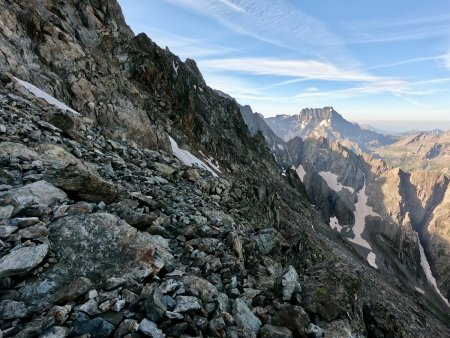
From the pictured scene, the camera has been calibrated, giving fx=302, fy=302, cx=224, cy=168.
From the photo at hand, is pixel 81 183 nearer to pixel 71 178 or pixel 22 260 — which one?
pixel 71 178

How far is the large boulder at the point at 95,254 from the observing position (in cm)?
648

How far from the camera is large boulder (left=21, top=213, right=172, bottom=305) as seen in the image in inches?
255

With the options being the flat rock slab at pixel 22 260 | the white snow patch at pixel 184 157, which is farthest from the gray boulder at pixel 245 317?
the white snow patch at pixel 184 157

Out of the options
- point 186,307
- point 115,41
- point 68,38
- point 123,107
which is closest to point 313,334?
point 186,307

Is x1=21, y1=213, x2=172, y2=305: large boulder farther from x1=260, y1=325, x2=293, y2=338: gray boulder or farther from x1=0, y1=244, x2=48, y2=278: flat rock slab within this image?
x1=260, y1=325, x2=293, y2=338: gray boulder

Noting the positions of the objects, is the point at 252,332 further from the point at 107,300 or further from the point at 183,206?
the point at 183,206

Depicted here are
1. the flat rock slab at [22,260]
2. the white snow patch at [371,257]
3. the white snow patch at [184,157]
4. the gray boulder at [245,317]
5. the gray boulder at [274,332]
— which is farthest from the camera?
the white snow patch at [371,257]

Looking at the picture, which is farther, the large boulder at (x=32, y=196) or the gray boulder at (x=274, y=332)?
the large boulder at (x=32, y=196)

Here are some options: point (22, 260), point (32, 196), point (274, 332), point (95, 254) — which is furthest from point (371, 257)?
point (22, 260)

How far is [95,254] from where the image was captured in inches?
298

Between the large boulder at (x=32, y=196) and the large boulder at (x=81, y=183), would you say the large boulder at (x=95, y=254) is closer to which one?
the large boulder at (x=32, y=196)

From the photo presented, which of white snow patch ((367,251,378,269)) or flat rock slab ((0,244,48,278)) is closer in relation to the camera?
flat rock slab ((0,244,48,278))

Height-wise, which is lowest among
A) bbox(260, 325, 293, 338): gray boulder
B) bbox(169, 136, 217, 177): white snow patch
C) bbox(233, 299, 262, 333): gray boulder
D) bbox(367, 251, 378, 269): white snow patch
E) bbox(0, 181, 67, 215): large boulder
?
bbox(367, 251, 378, 269): white snow patch

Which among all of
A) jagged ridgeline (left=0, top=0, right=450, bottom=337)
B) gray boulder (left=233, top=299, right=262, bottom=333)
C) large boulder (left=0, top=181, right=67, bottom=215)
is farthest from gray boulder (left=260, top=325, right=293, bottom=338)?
large boulder (left=0, top=181, right=67, bottom=215)
